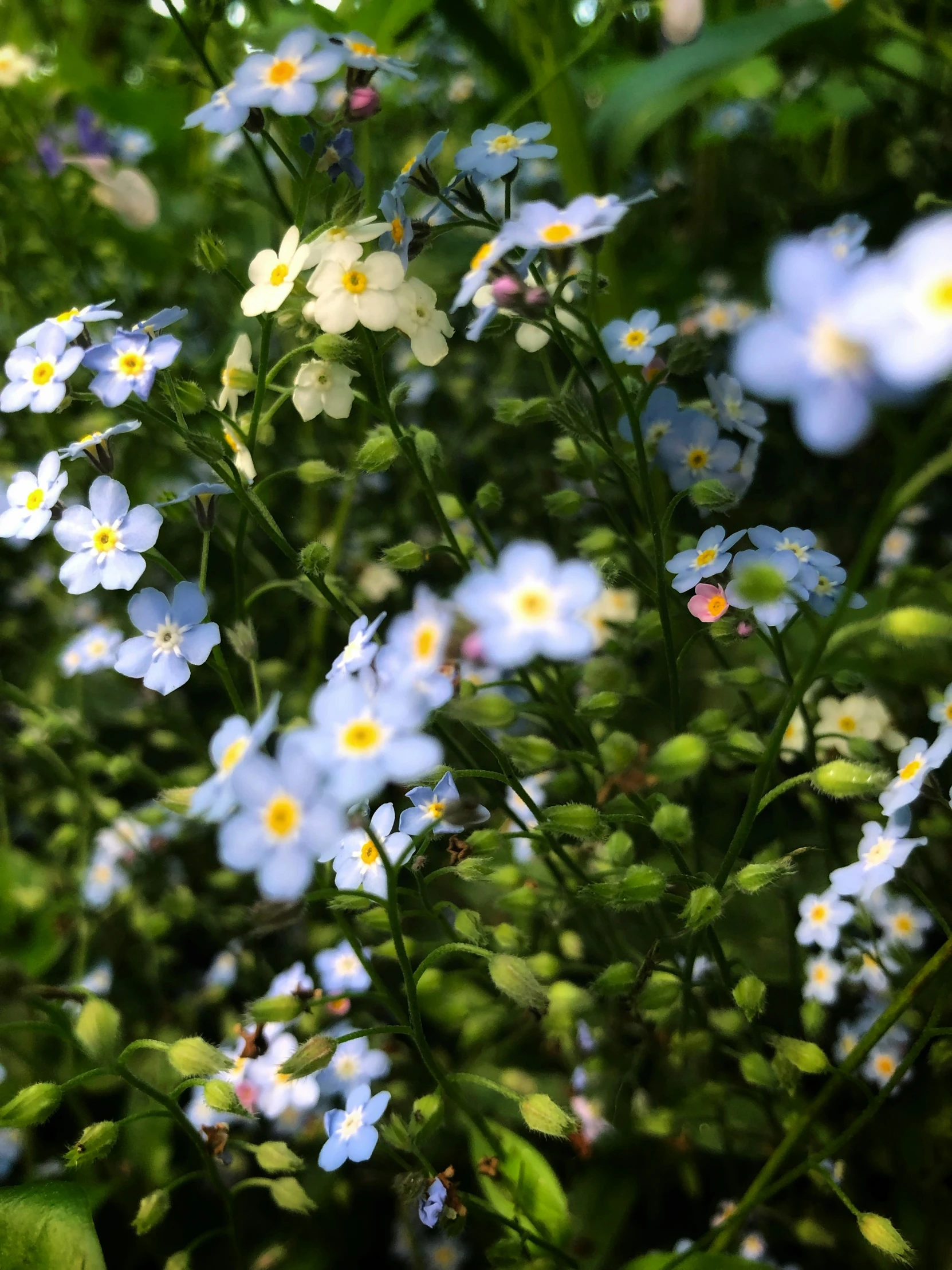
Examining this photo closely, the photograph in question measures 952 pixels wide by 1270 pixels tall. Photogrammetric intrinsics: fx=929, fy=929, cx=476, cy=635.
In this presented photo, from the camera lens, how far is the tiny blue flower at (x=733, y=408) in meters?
0.76

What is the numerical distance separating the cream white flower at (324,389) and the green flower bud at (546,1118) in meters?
0.48

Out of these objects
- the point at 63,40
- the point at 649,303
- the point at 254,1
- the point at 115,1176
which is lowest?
the point at 115,1176

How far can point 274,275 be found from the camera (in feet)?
2.16

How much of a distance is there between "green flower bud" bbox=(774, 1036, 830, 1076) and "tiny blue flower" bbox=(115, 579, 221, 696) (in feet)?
1.58

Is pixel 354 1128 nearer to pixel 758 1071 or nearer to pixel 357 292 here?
pixel 758 1071

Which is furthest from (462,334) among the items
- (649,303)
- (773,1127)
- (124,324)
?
(773,1127)

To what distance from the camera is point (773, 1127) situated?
81 centimetres

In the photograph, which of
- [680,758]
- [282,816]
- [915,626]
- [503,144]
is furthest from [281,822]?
[503,144]

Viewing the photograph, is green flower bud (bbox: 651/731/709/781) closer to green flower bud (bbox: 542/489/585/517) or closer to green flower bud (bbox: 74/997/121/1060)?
green flower bud (bbox: 542/489/585/517)

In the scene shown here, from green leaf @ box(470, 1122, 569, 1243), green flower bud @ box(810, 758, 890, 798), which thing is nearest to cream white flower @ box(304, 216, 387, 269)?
green flower bud @ box(810, 758, 890, 798)

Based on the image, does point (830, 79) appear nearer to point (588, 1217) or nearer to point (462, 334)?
point (462, 334)

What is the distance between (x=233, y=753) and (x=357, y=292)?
32 centimetres

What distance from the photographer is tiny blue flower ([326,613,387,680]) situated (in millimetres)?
461

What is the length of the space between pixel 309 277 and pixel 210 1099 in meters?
0.55
